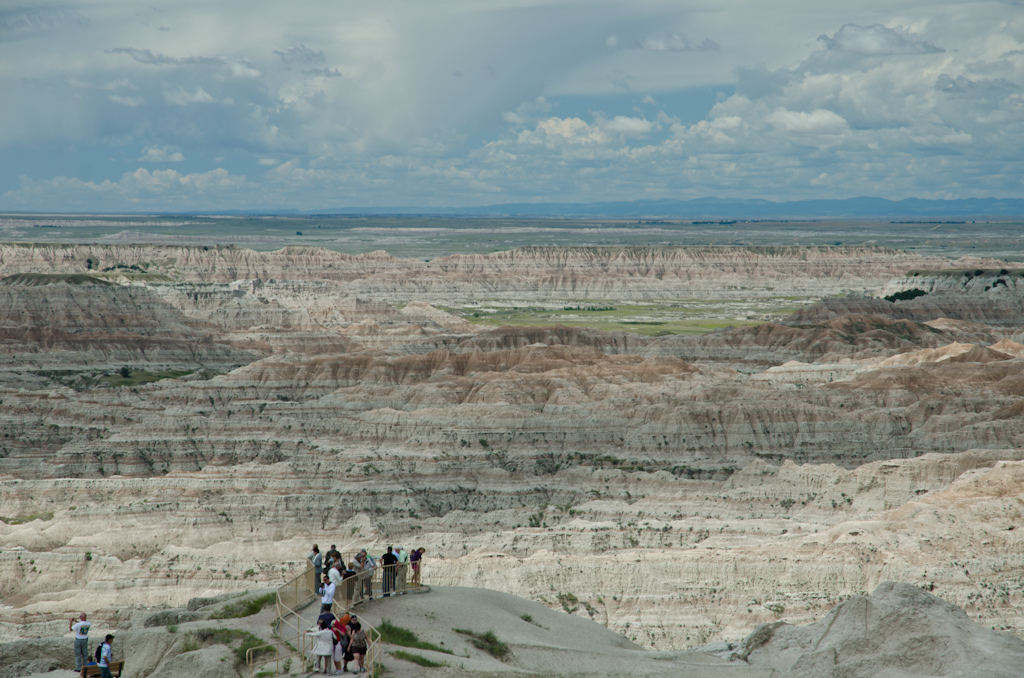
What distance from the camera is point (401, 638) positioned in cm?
2338

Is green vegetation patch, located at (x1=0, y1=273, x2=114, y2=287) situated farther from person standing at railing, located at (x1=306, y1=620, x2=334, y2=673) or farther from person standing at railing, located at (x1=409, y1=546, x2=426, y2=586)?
person standing at railing, located at (x1=306, y1=620, x2=334, y2=673)

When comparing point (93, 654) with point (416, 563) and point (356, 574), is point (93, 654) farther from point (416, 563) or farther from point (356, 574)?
point (416, 563)

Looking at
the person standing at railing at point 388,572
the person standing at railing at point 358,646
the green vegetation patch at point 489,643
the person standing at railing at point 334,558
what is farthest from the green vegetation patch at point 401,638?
the person standing at railing at point 358,646

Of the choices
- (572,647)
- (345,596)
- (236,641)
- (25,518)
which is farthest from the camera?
(25,518)

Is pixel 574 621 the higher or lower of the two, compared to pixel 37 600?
higher

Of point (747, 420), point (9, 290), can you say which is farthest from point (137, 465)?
point (9, 290)

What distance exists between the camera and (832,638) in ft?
80.8

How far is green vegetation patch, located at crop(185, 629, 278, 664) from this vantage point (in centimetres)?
2177

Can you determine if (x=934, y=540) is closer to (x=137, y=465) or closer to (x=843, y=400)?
(x=843, y=400)

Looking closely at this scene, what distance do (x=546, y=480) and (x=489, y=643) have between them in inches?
1325

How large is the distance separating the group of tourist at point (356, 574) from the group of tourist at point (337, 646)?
56.0 inches

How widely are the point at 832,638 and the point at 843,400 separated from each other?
48.0 m

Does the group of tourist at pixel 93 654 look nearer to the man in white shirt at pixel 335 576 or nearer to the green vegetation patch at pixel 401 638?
the man in white shirt at pixel 335 576

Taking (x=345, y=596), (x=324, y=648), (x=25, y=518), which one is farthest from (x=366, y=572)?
(x=25, y=518)
